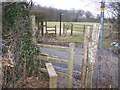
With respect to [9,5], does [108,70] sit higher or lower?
lower

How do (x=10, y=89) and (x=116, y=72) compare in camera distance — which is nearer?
(x=116, y=72)

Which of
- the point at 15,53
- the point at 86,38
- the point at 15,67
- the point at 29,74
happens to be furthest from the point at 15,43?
the point at 86,38

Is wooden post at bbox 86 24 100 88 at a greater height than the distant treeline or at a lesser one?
lesser

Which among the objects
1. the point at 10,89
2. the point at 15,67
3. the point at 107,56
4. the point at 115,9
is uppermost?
the point at 115,9

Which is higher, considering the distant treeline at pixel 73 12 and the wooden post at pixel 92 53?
A: the distant treeline at pixel 73 12

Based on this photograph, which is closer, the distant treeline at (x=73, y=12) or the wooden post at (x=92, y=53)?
the wooden post at (x=92, y=53)

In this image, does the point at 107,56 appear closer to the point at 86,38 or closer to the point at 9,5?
the point at 86,38

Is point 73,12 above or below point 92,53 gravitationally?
above

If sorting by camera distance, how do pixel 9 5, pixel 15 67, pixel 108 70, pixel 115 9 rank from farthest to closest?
1. pixel 9 5
2. pixel 15 67
3. pixel 115 9
4. pixel 108 70

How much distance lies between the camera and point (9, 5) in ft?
16.9

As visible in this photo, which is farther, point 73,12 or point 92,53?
point 73,12

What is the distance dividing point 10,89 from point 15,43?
3.09ft

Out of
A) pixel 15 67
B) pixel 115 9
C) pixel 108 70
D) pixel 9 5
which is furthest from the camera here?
pixel 9 5

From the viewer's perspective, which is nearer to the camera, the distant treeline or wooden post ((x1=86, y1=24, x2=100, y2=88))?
wooden post ((x1=86, y1=24, x2=100, y2=88))
